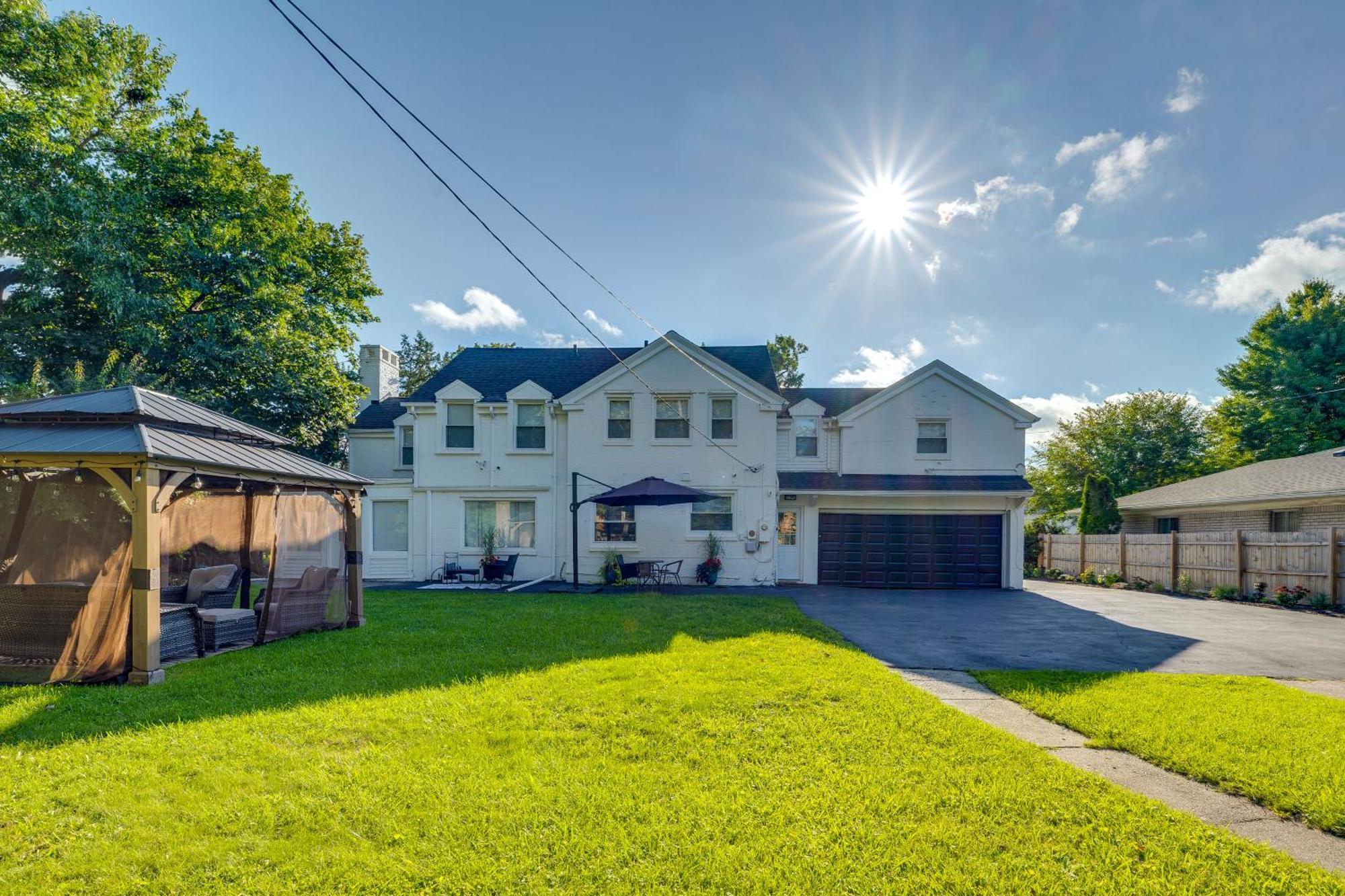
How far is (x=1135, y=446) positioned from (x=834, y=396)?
81.8 feet

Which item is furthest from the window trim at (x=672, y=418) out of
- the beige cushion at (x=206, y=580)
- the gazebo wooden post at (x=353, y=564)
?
the beige cushion at (x=206, y=580)

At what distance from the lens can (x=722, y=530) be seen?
17219 mm

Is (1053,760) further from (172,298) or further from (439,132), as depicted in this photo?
(172,298)

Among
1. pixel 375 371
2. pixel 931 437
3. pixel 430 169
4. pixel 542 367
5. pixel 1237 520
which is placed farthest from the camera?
pixel 375 371

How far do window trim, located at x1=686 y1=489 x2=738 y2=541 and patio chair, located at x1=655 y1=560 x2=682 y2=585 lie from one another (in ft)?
2.89

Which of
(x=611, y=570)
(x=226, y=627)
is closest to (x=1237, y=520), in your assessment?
(x=611, y=570)

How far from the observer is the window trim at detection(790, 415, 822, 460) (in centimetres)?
1864

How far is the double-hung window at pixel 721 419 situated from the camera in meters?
17.4

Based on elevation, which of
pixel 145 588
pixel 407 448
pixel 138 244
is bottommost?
pixel 145 588

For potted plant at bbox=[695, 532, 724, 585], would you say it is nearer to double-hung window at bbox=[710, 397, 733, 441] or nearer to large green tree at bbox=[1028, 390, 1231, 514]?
double-hung window at bbox=[710, 397, 733, 441]

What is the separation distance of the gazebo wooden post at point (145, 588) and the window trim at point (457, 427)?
10845mm

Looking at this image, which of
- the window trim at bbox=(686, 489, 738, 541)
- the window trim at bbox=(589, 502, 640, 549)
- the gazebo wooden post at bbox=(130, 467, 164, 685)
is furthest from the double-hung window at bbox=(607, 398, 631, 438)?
the gazebo wooden post at bbox=(130, 467, 164, 685)

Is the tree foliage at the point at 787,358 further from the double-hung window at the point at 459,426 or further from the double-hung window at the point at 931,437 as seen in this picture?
the double-hung window at the point at 459,426

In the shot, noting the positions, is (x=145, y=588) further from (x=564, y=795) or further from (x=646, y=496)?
(x=646, y=496)
